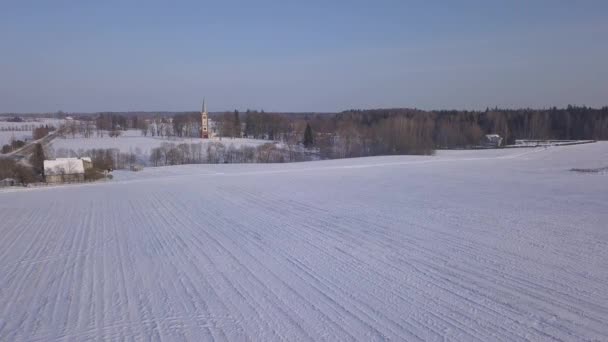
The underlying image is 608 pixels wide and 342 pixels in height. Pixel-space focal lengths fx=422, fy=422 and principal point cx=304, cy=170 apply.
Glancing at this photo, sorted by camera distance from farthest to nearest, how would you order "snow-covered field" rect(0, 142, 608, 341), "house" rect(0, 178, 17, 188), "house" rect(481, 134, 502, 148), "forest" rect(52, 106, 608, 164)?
"house" rect(481, 134, 502, 148) → "forest" rect(52, 106, 608, 164) → "house" rect(0, 178, 17, 188) → "snow-covered field" rect(0, 142, 608, 341)

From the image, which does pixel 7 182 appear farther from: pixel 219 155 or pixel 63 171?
pixel 219 155

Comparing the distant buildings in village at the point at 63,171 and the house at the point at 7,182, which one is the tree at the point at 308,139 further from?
the house at the point at 7,182

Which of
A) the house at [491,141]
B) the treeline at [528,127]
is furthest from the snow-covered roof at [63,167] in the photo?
the house at [491,141]

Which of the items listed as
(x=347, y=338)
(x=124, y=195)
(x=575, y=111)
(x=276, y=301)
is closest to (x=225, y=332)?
(x=276, y=301)

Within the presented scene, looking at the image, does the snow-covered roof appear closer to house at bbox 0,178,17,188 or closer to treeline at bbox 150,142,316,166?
house at bbox 0,178,17,188

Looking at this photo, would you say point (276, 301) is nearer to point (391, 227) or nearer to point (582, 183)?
point (391, 227)

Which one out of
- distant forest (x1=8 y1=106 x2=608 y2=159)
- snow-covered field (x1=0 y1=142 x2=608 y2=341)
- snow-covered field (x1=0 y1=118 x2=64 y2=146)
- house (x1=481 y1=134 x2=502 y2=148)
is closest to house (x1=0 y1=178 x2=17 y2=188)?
snow-covered field (x1=0 y1=142 x2=608 y2=341)
